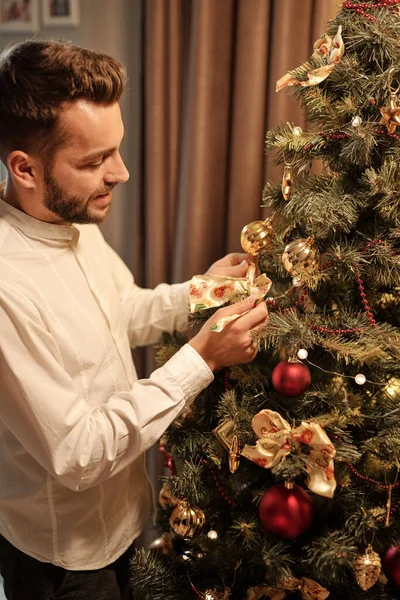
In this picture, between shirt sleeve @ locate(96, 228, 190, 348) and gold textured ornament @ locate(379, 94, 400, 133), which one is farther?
shirt sleeve @ locate(96, 228, 190, 348)

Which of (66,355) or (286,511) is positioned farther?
(66,355)

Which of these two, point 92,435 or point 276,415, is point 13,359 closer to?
point 92,435

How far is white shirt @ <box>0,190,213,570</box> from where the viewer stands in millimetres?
1047

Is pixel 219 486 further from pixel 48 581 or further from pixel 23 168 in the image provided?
pixel 23 168

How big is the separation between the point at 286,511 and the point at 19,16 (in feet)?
5.39

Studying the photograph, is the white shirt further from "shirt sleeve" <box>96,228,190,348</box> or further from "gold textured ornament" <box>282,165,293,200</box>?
"gold textured ornament" <box>282,165,293,200</box>

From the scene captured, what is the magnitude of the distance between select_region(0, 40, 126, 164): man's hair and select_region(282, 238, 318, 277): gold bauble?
47cm

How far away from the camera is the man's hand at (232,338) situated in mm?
1062

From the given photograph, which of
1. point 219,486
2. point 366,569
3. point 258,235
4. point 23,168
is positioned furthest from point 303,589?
point 23,168

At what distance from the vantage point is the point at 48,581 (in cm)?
124

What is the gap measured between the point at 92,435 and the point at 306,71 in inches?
30.0

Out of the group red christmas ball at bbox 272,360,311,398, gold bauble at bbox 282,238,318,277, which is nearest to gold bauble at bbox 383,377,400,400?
red christmas ball at bbox 272,360,311,398

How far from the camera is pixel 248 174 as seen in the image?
155cm

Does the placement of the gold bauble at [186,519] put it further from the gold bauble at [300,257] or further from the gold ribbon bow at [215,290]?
the gold bauble at [300,257]
